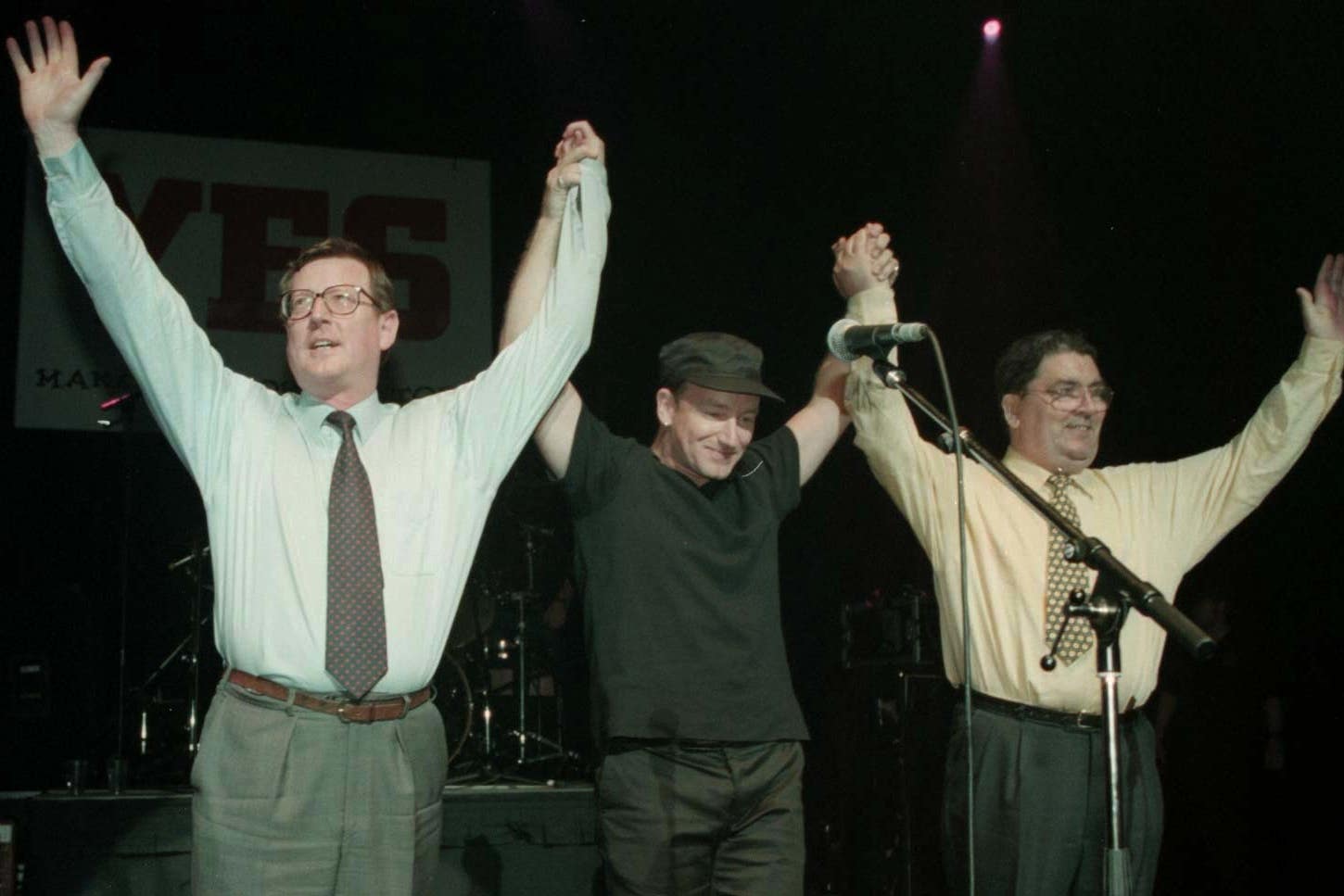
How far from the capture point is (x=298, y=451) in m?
2.85

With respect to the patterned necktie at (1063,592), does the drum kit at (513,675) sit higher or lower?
lower

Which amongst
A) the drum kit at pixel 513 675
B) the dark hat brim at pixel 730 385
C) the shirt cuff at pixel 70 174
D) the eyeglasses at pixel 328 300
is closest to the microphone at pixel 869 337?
the dark hat brim at pixel 730 385

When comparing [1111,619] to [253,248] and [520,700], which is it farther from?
[253,248]

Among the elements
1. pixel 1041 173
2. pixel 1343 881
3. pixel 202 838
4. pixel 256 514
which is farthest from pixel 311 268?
pixel 1343 881

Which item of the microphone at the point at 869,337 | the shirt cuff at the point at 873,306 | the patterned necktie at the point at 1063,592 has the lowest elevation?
the patterned necktie at the point at 1063,592

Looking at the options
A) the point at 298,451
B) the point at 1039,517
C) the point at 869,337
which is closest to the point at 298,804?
the point at 298,451

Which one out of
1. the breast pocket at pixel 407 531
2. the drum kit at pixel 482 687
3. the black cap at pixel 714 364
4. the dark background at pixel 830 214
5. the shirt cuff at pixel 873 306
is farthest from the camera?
the drum kit at pixel 482 687

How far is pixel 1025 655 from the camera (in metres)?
3.35

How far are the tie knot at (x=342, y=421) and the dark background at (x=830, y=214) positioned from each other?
3591mm

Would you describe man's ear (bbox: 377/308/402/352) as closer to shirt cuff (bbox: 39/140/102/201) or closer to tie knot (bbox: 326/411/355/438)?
tie knot (bbox: 326/411/355/438)

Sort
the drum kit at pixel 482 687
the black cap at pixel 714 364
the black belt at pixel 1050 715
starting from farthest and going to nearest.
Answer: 1. the drum kit at pixel 482 687
2. the black cap at pixel 714 364
3. the black belt at pixel 1050 715

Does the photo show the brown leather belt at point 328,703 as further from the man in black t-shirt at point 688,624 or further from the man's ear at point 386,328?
the man's ear at point 386,328

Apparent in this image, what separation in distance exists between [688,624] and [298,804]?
95 centimetres

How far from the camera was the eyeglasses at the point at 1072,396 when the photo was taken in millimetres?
3666
